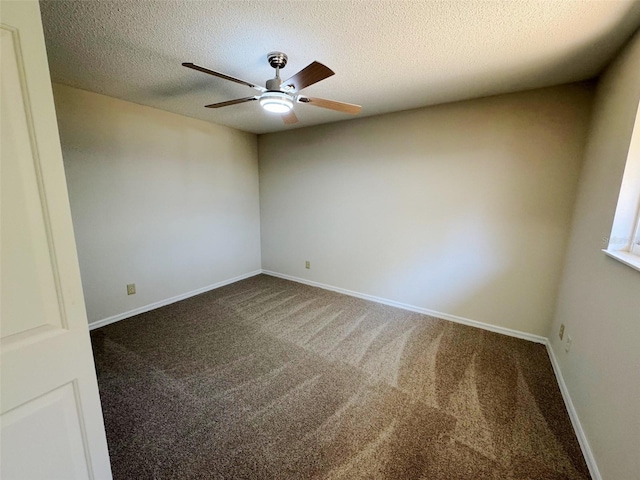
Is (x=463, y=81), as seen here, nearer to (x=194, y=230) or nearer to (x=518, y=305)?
(x=518, y=305)

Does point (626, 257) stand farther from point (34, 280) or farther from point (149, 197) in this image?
point (149, 197)

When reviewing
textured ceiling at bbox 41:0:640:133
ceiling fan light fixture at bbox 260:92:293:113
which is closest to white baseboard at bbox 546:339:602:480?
textured ceiling at bbox 41:0:640:133

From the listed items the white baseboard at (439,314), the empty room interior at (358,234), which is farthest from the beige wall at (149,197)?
the white baseboard at (439,314)

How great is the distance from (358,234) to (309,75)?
Answer: 2.26 meters

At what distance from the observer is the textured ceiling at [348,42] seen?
134cm

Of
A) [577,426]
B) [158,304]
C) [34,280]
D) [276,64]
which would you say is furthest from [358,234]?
[34,280]

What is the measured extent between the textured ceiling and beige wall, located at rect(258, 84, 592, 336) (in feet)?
1.19

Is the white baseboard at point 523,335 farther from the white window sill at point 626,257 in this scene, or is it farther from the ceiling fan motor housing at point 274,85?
the ceiling fan motor housing at point 274,85

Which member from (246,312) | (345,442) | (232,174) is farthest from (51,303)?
(232,174)

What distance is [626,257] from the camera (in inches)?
52.0

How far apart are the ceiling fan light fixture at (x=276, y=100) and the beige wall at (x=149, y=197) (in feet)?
6.55

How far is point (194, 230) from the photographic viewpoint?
3.57 meters

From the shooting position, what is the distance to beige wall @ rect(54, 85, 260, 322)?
2.58 metres

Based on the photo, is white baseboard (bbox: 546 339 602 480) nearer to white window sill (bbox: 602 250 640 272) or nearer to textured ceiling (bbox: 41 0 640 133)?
white window sill (bbox: 602 250 640 272)
